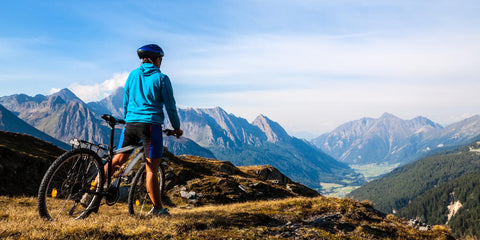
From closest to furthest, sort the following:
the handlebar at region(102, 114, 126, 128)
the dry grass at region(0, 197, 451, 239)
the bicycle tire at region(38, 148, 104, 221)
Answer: the dry grass at region(0, 197, 451, 239) < the bicycle tire at region(38, 148, 104, 221) < the handlebar at region(102, 114, 126, 128)

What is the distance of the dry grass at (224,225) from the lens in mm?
6145

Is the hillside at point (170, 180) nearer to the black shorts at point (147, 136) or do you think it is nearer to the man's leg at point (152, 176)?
the man's leg at point (152, 176)

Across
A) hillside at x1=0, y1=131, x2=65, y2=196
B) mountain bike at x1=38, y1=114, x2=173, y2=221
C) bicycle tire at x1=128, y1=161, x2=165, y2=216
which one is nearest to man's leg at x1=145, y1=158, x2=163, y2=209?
mountain bike at x1=38, y1=114, x2=173, y2=221

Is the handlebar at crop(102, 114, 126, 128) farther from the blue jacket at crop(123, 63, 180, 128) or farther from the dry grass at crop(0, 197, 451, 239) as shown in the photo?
the dry grass at crop(0, 197, 451, 239)

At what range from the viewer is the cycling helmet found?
809 cm

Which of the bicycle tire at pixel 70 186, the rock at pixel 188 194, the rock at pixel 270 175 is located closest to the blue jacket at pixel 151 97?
the bicycle tire at pixel 70 186

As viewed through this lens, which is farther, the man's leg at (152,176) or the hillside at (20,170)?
the hillside at (20,170)

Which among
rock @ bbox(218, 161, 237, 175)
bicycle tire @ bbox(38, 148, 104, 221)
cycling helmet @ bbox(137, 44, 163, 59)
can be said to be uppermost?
cycling helmet @ bbox(137, 44, 163, 59)

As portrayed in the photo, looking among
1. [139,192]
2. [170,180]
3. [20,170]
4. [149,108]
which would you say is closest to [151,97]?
[149,108]

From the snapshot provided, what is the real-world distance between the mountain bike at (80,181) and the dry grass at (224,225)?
44 centimetres

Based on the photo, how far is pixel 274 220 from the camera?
32.0 ft

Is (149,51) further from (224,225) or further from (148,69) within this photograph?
(224,225)

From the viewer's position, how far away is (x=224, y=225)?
8.06 metres

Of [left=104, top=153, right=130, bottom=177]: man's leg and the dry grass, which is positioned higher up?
[left=104, top=153, right=130, bottom=177]: man's leg
